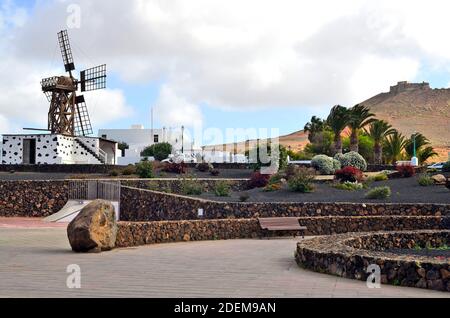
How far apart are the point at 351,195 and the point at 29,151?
34353 millimetres

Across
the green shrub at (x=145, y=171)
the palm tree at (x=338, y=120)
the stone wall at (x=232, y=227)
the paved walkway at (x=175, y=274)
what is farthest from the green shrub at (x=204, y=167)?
the paved walkway at (x=175, y=274)

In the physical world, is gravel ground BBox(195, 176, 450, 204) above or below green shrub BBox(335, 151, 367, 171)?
below

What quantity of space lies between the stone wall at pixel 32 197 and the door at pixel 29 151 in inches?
754

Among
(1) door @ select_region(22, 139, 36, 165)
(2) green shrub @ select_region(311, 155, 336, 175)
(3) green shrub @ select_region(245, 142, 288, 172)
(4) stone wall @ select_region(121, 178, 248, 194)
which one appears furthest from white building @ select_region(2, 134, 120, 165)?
(2) green shrub @ select_region(311, 155, 336, 175)

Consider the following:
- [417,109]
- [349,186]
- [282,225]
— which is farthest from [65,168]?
[417,109]

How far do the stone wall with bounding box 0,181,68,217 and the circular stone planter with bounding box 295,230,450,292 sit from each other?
23.4 metres

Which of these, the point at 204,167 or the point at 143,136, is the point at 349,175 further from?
the point at 143,136

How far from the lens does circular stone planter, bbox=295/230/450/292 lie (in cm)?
1016

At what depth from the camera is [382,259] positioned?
10.7 m

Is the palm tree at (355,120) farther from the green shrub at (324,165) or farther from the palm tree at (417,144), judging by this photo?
the palm tree at (417,144)

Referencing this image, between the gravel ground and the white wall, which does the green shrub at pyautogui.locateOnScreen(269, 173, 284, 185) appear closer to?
the gravel ground

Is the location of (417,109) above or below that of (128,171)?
above
